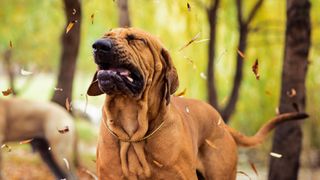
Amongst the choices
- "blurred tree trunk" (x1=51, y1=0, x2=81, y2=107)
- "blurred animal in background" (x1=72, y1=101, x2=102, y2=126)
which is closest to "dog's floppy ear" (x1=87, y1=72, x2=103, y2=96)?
"blurred tree trunk" (x1=51, y1=0, x2=81, y2=107)

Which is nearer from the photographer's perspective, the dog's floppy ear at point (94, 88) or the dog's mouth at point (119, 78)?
the dog's mouth at point (119, 78)

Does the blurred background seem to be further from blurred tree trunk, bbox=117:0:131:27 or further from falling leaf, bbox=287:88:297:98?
falling leaf, bbox=287:88:297:98

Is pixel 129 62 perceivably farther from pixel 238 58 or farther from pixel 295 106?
pixel 238 58

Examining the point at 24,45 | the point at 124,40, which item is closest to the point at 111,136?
the point at 124,40

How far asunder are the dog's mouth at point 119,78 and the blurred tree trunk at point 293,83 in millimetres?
3710

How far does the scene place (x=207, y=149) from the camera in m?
5.39

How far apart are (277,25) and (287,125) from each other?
699 centimetres

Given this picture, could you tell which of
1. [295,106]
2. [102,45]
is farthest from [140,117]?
[295,106]

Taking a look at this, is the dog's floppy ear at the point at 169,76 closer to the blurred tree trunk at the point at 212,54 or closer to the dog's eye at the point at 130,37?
the dog's eye at the point at 130,37

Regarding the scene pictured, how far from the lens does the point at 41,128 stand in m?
9.41

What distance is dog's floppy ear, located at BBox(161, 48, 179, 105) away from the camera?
15.1 feet

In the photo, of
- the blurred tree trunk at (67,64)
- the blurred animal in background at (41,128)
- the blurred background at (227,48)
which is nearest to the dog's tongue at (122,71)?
the blurred animal in background at (41,128)

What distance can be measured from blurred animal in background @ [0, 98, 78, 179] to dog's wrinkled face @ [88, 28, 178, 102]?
4.72 metres

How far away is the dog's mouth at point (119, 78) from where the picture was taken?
424 cm
